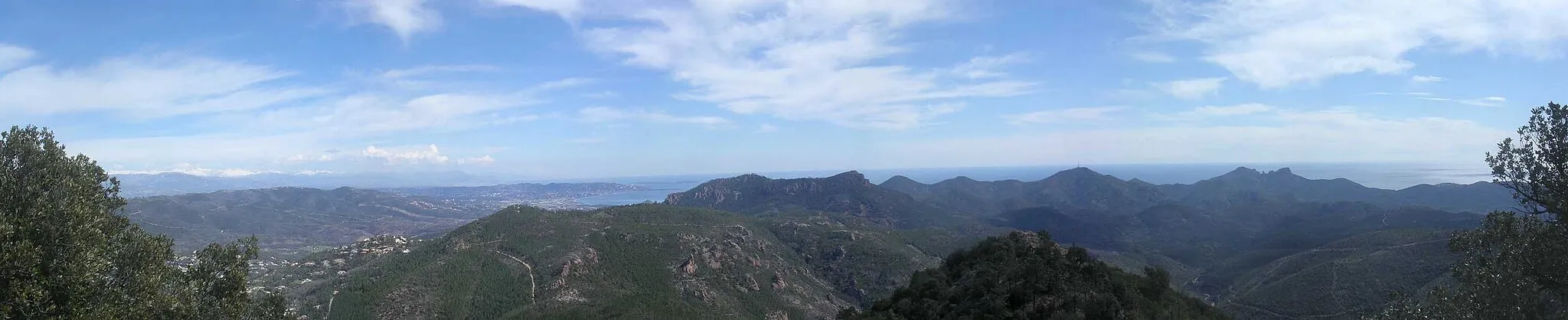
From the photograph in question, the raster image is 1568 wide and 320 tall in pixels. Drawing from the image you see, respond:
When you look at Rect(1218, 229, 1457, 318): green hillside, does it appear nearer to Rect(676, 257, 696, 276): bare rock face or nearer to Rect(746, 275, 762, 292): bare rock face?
Rect(746, 275, 762, 292): bare rock face

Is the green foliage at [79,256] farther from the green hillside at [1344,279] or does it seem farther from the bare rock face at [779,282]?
the green hillside at [1344,279]

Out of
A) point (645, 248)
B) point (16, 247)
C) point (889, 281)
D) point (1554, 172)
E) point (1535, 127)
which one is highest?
point (1535, 127)

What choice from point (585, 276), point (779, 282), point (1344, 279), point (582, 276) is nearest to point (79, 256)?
point (582, 276)

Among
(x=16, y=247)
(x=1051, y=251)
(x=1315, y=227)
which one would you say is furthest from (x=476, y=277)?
(x=1315, y=227)

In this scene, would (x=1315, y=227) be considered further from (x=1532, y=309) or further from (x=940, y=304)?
(x=1532, y=309)

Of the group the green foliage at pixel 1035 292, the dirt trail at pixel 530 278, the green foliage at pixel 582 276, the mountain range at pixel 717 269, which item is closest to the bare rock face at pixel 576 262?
the green foliage at pixel 582 276
